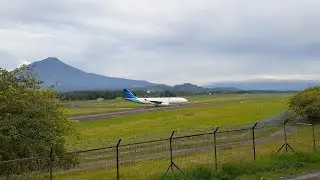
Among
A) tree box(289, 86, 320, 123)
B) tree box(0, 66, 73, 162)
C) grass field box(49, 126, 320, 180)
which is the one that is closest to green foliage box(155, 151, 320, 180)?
grass field box(49, 126, 320, 180)

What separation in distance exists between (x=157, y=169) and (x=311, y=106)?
32.7m

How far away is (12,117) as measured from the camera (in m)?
19.5

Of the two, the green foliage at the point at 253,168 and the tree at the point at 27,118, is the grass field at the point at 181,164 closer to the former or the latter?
the green foliage at the point at 253,168

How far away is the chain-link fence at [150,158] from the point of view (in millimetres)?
17703

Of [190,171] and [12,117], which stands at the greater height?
[12,117]

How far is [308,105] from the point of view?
160 ft

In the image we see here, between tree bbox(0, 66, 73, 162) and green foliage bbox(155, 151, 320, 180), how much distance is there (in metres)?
6.54

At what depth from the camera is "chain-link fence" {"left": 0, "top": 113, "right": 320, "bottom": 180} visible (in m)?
17.7

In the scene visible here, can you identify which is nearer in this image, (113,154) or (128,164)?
(128,164)

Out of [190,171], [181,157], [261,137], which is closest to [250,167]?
[190,171]

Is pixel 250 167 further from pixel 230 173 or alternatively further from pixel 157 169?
pixel 157 169

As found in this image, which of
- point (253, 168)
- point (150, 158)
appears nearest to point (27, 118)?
point (150, 158)

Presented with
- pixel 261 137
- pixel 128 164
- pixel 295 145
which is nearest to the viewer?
pixel 128 164

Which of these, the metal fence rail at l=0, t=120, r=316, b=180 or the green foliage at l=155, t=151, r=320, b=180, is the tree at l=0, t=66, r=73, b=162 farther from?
the green foliage at l=155, t=151, r=320, b=180
